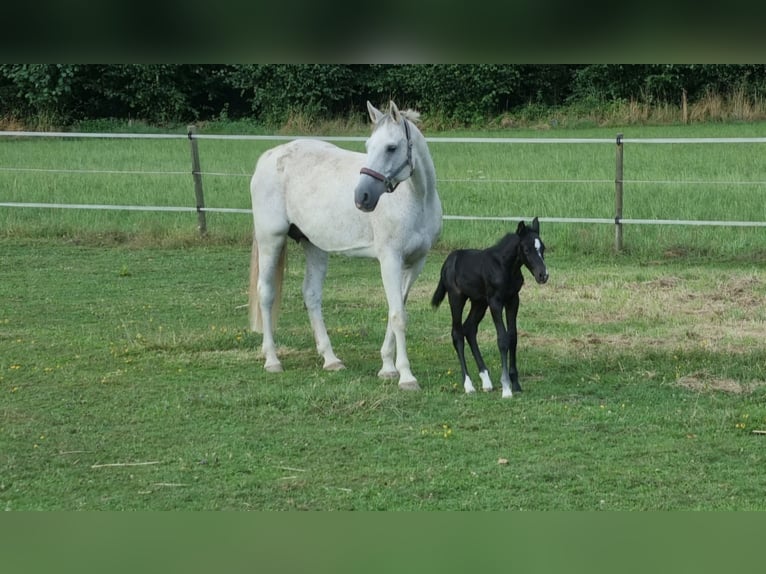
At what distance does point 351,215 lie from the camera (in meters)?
7.31

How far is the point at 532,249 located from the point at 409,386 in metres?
1.28

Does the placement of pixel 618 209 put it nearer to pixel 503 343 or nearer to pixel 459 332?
pixel 459 332

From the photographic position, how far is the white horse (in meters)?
6.61

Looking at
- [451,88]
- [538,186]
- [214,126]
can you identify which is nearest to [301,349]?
[538,186]

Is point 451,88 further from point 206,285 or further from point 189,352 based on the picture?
point 189,352

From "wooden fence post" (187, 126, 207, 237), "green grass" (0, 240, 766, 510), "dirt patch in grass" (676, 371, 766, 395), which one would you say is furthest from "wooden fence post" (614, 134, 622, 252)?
"wooden fence post" (187, 126, 207, 237)

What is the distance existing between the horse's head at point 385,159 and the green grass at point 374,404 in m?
1.34

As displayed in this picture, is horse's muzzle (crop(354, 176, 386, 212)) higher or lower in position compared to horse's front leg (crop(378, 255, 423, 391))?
higher

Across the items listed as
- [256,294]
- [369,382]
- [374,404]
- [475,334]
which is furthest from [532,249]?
[256,294]

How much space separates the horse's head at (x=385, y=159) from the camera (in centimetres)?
640

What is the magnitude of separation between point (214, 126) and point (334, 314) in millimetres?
17632

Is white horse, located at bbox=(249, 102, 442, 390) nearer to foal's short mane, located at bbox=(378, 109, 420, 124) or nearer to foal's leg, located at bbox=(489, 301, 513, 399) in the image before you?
foal's short mane, located at bbox=(378, 109, 420, 124)

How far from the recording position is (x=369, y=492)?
4938 millimetres

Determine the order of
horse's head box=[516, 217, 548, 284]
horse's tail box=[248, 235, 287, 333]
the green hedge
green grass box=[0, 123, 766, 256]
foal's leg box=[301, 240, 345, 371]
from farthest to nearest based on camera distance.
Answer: the green hedge < green grass box=[0, 123, 766, 256] < horse's tail box=[248, 235, 287, 333] < foal's leg box=[301, 240, 345, 371] < horse's head box=[516, 217, 548, 284]
